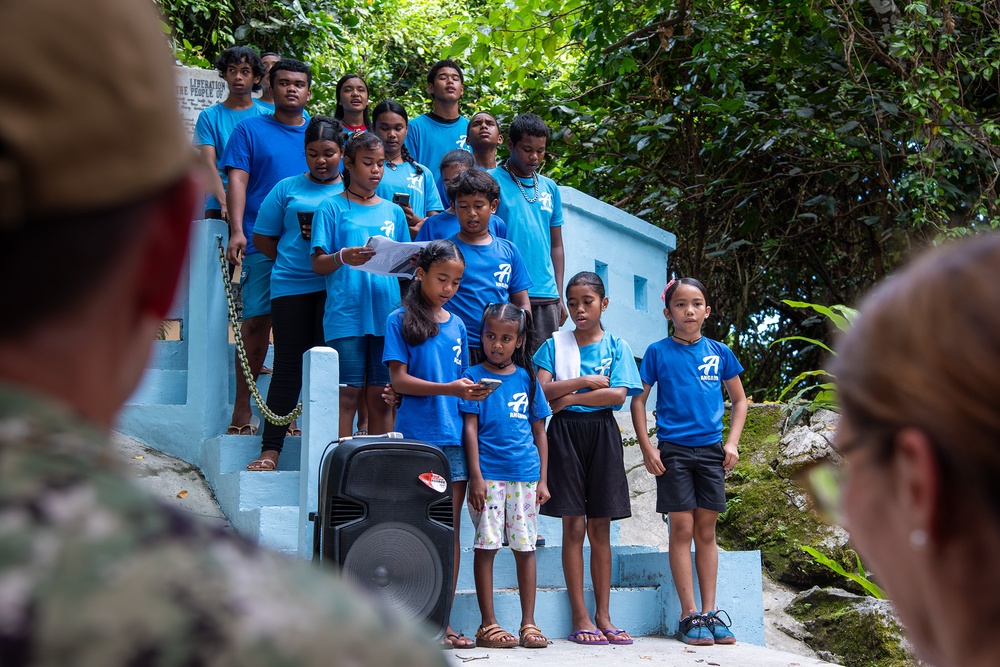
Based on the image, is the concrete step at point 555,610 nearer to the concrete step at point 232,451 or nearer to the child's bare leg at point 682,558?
the child's bare leg at point 682,558

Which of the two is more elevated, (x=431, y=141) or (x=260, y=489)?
(x=431, y=141)

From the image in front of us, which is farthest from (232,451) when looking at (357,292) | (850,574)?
(850,574)

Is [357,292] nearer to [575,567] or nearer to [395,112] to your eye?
[395,112]

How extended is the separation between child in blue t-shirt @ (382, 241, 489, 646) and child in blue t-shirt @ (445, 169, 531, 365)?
411mm

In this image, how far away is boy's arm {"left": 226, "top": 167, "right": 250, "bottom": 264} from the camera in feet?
19.6

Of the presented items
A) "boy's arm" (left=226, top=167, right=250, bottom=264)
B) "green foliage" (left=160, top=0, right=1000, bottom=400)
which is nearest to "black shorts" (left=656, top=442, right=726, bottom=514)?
"boy's arm" (left=226, top=167, right=250, bottom=264)

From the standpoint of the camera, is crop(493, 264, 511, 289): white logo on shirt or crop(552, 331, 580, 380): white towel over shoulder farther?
crop(493, 264, 511, 289): white logo on shirt

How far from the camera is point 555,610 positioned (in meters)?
5.46

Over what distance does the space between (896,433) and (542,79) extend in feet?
32.0

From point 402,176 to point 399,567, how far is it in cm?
266

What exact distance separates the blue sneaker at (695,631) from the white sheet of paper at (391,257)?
6.96 feet

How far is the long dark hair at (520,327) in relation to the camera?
5.27 metres

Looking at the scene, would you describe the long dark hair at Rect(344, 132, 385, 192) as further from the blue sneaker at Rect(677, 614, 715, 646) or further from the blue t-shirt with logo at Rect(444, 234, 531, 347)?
the blue sneaker at Rect(677, 614, 715, 646)

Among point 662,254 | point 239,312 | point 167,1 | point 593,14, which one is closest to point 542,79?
point 593,14
